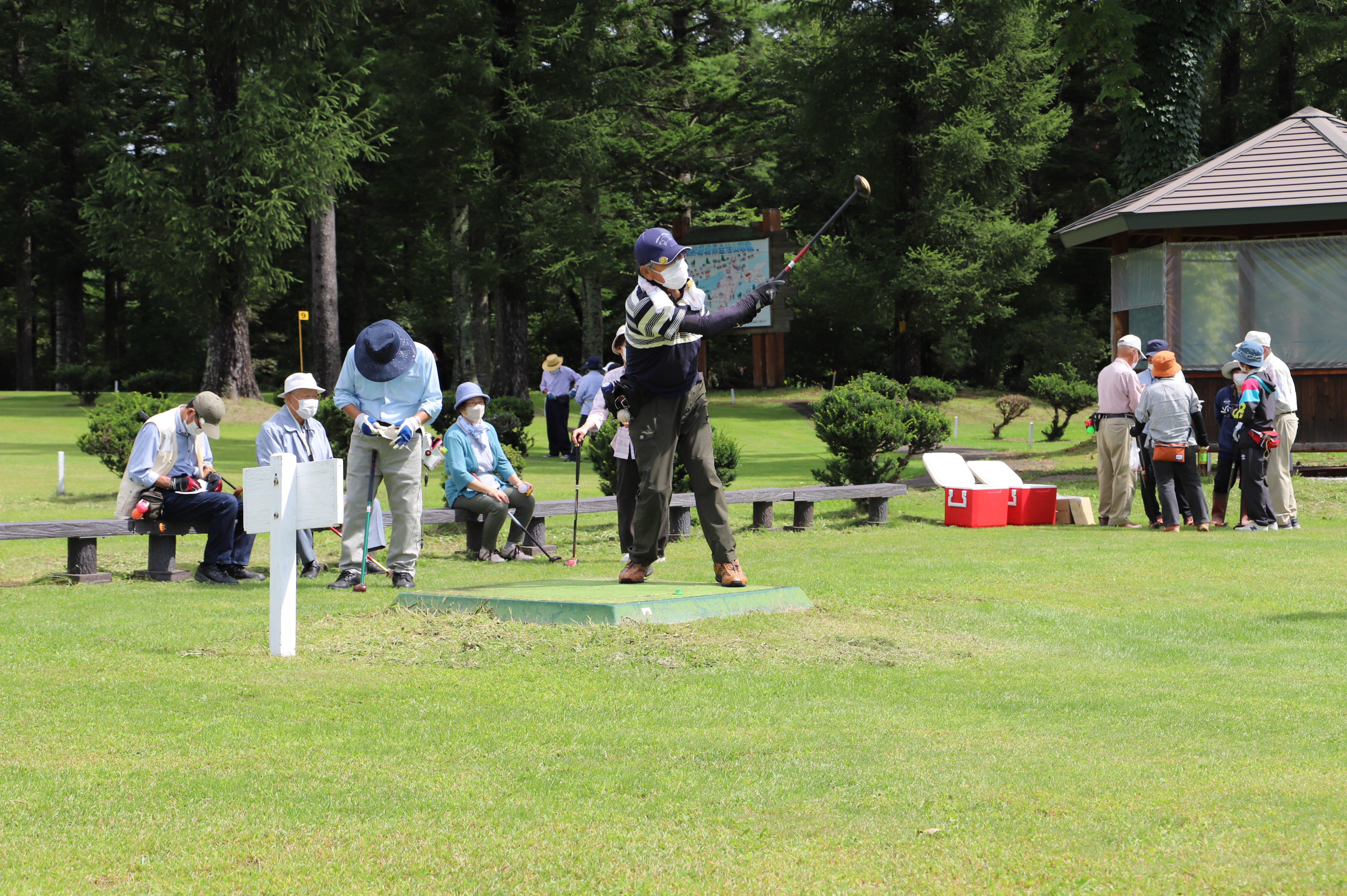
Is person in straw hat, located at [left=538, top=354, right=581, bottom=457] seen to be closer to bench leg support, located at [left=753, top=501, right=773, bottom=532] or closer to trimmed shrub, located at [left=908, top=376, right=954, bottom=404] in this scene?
bench leg support, located at [left=753, top=501, right=773, bottom=532]

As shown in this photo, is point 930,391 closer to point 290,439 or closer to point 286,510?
point 290,439

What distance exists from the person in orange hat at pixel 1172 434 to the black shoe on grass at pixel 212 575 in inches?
375

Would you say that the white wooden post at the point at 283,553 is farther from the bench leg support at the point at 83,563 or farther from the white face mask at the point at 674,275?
the bench leg support at the point at 83,563

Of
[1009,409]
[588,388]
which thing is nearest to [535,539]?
[588,388]

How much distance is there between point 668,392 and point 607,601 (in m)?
1.43

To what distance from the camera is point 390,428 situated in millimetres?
9336

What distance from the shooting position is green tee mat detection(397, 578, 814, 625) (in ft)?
24.0

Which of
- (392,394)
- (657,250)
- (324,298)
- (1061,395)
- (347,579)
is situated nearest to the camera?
(657,250)

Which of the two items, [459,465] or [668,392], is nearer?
[668,392]

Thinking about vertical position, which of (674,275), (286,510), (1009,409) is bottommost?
(286,510)

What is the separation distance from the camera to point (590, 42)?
1320 inches

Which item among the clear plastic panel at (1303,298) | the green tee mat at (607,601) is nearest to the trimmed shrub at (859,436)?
the clear plastic panel at (1303,298)

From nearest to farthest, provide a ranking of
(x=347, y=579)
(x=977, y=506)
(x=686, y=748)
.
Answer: (x=686, y=748), (x=347, y=579), (x=977, y=506)

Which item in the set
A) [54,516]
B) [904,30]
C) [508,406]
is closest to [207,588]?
[54,516]
